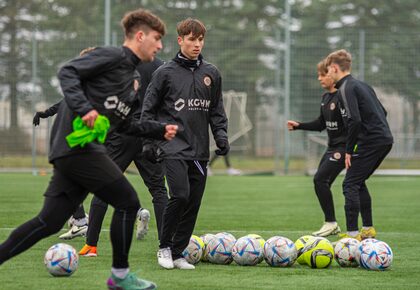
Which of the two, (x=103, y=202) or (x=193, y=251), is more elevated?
(x=103, y=202)

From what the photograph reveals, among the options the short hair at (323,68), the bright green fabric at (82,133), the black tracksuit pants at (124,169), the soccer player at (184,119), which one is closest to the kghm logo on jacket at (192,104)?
the soccer player at (184,119)

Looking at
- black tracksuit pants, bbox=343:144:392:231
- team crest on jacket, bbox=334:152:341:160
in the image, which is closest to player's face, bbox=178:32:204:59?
black tracksuit pants, bbox=343:144:392:231

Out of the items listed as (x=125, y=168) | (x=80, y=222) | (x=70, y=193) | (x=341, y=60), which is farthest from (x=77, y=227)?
(x=70, y=193)

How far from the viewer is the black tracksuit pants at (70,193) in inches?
237

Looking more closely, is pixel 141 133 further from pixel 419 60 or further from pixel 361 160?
pixel 419 60

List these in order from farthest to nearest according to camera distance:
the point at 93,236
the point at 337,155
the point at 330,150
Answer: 1. the point at 330,150
2. the point at 337,155
3. the point at 93,236

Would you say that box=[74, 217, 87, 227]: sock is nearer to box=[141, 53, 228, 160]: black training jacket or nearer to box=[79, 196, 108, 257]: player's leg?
box=[79, 196, 108, 257]: player's leg

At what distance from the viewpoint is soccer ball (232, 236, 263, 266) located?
7766 mm

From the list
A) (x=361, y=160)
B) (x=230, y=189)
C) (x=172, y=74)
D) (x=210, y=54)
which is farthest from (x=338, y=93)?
(x=210, y=54)

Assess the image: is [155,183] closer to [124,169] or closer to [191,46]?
[124,169]

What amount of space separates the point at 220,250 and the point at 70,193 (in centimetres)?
210

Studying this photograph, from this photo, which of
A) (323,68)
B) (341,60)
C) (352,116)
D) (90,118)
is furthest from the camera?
(323,68)

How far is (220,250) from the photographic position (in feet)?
25.7

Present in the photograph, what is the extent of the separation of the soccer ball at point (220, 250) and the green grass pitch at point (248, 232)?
0.34 ft
